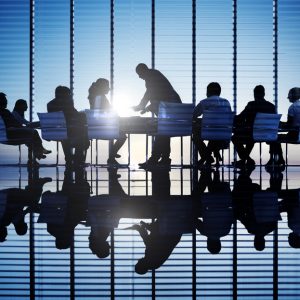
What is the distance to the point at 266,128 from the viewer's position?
18.7ft

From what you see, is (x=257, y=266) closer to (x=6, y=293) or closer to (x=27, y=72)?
(x=6, y=293)

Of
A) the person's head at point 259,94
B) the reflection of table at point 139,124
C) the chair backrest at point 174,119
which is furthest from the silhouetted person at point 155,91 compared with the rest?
the person's head at point 259,94

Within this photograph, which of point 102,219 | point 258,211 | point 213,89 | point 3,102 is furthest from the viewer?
point 3,102

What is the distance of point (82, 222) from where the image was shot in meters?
1.87

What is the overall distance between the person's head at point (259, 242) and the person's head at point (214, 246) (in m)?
0.10

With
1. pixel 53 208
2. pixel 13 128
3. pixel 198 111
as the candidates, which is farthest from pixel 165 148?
pixel 53 208

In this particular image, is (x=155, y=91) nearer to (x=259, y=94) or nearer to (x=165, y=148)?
(x=165, y=148)

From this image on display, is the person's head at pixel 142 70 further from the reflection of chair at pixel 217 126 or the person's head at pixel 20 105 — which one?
the person's head at pixel 20 105

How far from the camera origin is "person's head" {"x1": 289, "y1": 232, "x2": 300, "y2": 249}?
1466 millimetres

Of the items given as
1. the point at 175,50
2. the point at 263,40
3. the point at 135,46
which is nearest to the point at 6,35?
the point at 135,46

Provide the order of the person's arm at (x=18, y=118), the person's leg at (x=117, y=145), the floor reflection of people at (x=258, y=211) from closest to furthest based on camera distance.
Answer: the floor reflection of people at (x=258, y=211)
the person's arm at (x=18, y=118)
the person's leg at (x=117, y=145)

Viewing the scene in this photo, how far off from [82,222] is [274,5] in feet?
20.7

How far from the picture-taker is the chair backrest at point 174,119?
5.46m

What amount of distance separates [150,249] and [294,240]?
0.45 meters
